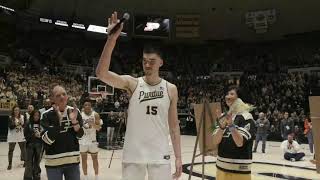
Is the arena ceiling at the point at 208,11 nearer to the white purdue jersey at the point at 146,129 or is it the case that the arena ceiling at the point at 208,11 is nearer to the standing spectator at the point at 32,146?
the standing spectator at the point at 32,146

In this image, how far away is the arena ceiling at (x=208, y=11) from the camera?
28781 mm

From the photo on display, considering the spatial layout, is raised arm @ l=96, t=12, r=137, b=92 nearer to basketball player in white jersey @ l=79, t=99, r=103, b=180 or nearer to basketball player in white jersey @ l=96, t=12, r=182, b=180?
basketball player in white jersey @ l=96, t=12, r=182, b=180

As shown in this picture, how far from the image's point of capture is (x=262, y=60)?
115 feet

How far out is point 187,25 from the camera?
1107 inches

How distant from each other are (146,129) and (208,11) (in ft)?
92.5

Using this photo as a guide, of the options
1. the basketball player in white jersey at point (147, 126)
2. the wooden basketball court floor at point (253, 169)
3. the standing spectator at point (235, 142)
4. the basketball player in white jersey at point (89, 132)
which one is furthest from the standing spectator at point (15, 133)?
the basketball player in white jersey at point (147, 126)

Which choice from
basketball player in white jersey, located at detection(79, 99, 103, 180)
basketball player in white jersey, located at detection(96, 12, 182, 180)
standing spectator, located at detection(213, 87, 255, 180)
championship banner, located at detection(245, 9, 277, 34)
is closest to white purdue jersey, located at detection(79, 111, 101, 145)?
basketball player in white jersey, located at detection(79, 99, 103, 180)

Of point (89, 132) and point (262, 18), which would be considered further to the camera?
point (262, 18)

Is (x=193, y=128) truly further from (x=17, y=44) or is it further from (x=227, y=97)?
(x=227, y=97)

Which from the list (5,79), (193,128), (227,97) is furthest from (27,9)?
(227,97)

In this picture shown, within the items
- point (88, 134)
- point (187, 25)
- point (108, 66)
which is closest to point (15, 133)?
point (88, 134)

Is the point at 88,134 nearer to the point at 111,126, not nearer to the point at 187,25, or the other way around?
the point at 111,126

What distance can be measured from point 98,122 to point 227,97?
16.8ft

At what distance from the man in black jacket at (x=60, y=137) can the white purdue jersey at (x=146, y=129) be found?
1.36m
